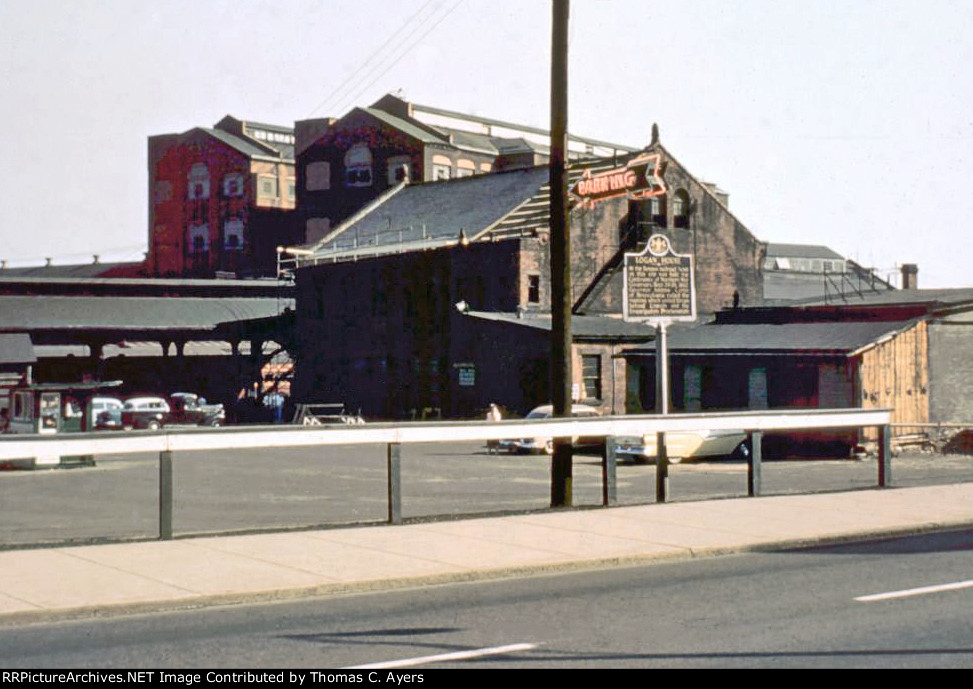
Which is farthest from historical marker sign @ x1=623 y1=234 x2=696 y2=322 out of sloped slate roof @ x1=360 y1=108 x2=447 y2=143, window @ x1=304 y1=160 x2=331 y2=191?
window @ x1=304 y1=160 x2=331 y2=191

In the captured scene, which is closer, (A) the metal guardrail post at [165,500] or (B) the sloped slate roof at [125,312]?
(A) the metal guardrail post at [165,500]

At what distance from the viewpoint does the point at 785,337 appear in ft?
156

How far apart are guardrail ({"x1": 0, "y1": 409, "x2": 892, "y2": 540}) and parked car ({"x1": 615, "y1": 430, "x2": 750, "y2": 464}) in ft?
50.9

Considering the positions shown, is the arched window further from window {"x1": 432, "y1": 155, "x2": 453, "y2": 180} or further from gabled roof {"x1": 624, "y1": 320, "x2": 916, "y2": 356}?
window {"x1": 432, "y1": 155, "x2": 453, "y2": 180}

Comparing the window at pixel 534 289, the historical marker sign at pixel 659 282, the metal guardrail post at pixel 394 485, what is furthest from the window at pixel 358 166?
the metal guardrail post at pixel 394 485

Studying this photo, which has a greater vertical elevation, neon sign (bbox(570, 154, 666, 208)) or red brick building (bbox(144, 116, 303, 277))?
red brick building (bbox(144, 116, 303, 277))

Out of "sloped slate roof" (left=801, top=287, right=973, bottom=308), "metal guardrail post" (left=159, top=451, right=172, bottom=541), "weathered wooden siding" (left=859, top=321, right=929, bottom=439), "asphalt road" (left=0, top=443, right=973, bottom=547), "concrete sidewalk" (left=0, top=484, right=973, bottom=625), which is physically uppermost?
"sloped slate roof" (left=801, top=287, right=973, bottom=308)

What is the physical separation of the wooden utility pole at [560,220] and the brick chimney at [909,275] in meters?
51.1

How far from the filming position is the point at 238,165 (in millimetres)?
95812

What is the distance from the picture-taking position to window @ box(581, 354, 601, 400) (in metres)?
53.4

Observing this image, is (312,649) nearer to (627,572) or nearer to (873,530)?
(627,572)

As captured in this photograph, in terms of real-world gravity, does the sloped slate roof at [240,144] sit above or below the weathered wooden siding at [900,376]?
above

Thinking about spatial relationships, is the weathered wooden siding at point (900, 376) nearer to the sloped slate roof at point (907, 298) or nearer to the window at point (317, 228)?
the sloped slate roof at point (907, 298)

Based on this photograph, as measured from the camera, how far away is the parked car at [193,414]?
61594mm
